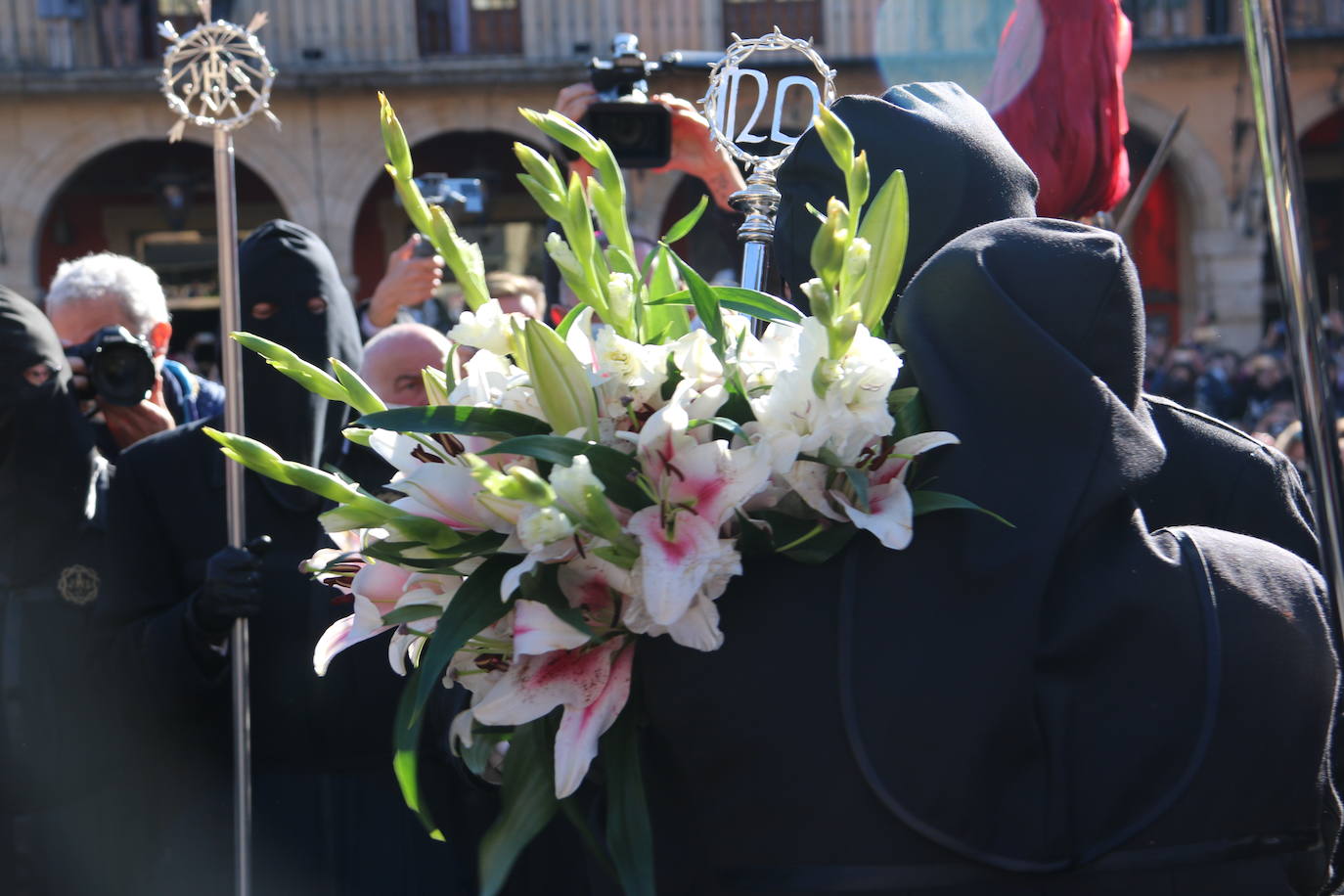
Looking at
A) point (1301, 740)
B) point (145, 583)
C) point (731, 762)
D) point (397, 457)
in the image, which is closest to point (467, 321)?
point (397, 457)

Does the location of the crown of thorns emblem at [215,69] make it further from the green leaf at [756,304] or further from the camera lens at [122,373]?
the green leaf at [756,304]

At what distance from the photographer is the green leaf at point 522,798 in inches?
51.3

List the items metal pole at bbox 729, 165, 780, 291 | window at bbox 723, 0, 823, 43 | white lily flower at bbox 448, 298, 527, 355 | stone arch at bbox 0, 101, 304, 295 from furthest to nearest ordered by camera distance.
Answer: window at bbox 723, 0, 823, 43 < stone arch at bbox 0, 101, 304, 295 < metal pole at bbox 729, 165, 780, 291 < white lily flower at bbox 448, 298, 527, 355

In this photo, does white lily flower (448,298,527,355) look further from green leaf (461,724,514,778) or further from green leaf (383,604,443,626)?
green leaf (461,724,514,778)

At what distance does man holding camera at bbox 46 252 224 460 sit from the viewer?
135 inches

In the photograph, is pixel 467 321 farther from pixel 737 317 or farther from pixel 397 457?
pixel 737 317

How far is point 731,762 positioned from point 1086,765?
0.31 meters

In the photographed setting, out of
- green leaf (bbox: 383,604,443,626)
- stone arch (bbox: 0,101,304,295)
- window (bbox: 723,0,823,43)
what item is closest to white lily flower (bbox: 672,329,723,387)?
green leaf (bbox: 383,604,443,626)

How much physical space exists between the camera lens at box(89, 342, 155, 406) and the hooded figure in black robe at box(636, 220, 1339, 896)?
2.42 m

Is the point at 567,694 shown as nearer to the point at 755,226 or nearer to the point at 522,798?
the point at 522,798

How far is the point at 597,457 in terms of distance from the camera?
1.26 m

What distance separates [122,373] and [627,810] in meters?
2.52

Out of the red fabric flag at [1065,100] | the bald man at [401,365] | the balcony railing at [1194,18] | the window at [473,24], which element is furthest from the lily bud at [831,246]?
the balcony railing at [1194,18]

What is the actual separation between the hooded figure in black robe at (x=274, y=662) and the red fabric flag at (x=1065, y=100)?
1474 mm
